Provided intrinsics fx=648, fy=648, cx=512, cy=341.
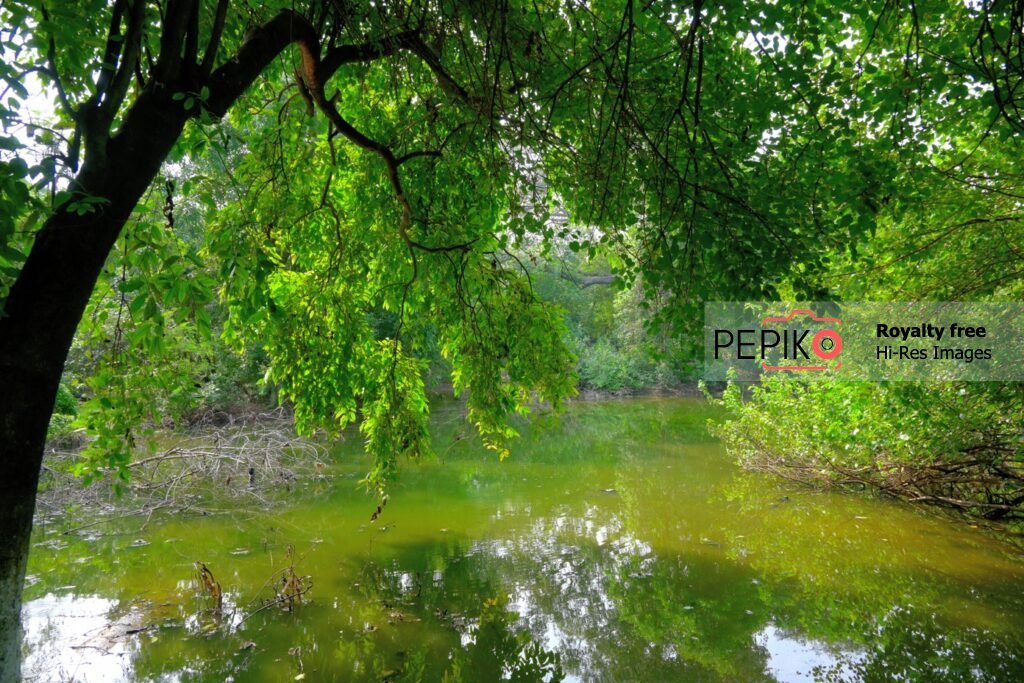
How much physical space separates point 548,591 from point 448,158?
4.44 meters

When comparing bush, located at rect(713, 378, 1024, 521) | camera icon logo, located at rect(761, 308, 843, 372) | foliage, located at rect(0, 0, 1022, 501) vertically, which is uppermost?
foliage, located at rect(0, 0, 1022, 501)

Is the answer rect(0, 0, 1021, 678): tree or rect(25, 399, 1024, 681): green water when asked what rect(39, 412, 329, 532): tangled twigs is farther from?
rect(0, 0, 1021, 678): tree

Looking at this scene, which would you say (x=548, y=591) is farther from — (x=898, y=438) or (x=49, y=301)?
(x=49, y=301)

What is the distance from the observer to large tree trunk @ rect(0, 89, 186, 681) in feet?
7.32

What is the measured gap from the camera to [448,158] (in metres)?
4.31

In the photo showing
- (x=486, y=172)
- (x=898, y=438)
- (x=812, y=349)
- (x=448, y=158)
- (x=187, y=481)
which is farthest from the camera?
(x=187, y=481)

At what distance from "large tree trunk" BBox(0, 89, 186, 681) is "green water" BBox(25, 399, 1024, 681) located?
320cm

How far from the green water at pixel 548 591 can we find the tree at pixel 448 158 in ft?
4.99

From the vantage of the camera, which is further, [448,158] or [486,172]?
[448,158]

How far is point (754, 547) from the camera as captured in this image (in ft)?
25.0

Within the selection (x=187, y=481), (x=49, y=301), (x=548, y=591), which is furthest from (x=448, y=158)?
(x=187, y=481)

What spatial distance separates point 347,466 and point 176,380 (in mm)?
8932

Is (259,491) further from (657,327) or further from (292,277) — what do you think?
(657,327)

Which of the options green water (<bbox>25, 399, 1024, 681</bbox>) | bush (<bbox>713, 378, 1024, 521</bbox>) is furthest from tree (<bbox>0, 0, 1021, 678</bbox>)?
Result: bush (<bbox>713, 378, 1024, 521</bbox>)
